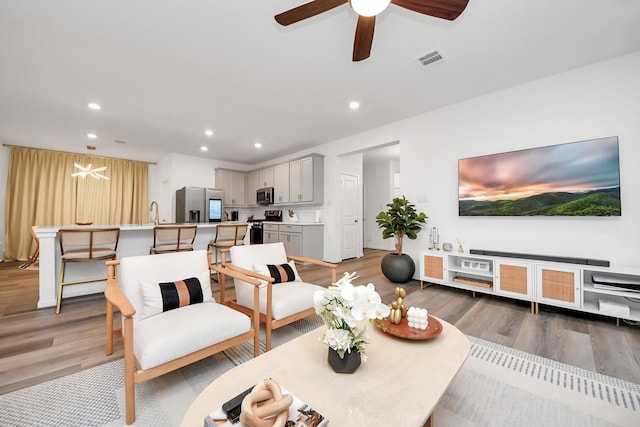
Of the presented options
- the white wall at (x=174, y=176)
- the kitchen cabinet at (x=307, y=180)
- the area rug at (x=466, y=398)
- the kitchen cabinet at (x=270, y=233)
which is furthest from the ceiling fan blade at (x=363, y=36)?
the white wall at (x=174, y=176)

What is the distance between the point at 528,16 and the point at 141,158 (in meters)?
8.46

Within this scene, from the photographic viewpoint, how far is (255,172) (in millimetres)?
7418

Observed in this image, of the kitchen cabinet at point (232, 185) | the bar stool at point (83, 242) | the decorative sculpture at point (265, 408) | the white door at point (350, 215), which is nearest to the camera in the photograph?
the decorative sculpture at point (265, 408)

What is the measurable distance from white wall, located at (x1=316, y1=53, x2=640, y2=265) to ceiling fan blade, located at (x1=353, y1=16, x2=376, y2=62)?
2483mm

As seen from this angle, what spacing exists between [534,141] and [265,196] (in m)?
5.56

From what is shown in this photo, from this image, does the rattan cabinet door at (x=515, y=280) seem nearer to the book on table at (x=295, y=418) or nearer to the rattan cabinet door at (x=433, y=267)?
the rattan cabinet door at (x=433, y=267)

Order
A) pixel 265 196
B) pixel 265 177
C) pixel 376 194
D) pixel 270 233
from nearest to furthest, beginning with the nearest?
pixel 270 233 < pixel 265 196 < pixel 265 177 < pixel 376 194

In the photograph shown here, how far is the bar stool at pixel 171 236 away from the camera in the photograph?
11.7 feet

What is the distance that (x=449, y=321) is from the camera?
2.68m

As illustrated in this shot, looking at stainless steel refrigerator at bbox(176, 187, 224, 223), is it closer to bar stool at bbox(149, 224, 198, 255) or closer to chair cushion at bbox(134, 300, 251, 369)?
bar stool at bbox(149, 224, 198, 255)

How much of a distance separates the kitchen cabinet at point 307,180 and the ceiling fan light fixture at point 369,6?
14.0 ft

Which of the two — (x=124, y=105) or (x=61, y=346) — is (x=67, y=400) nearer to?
(x=61, y=346)

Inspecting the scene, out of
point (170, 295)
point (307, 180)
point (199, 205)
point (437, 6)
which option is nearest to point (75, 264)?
point (170, 295)

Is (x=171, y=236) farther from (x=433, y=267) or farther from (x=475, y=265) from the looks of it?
(x=475, y=265)
